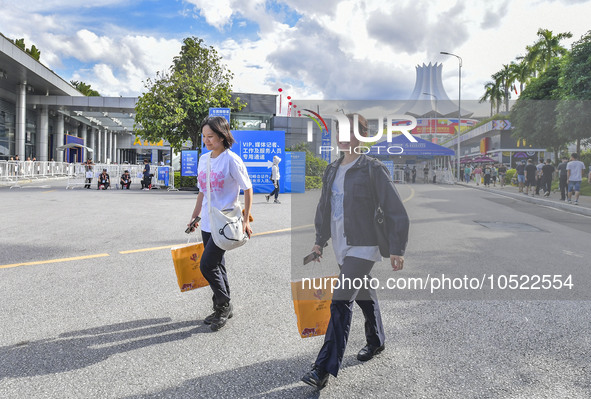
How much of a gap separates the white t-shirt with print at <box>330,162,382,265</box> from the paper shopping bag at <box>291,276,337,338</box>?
23 centimetres

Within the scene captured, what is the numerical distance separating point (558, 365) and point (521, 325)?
833 millimetres

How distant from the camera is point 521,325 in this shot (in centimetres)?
386

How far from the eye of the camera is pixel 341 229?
297 cm

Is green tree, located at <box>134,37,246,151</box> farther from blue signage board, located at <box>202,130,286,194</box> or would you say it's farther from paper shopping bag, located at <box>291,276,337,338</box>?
paper shopping bag, located at <box>291,276,337,338</box>

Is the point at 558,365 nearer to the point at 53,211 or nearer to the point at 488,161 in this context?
the point at 53,211

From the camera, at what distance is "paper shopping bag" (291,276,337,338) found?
2.89 meters

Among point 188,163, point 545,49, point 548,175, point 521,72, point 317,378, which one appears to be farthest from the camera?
point 521,72

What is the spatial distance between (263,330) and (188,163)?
21475mm

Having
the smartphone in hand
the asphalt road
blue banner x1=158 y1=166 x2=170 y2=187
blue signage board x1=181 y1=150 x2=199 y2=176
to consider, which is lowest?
the asphalt road

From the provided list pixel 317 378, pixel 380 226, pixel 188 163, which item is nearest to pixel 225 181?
pixel 380 226

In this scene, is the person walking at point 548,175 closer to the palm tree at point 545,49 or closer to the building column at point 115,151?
the palm tree at point 545,49

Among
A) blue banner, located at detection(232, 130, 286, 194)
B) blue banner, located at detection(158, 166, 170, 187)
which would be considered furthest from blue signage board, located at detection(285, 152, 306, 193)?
blue banner, located at detection(158, 166, 170, 187)

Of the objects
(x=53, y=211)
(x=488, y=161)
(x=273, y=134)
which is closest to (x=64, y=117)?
(x=273, y=134)

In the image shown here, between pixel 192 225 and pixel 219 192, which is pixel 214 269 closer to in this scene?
pixel 192 225
